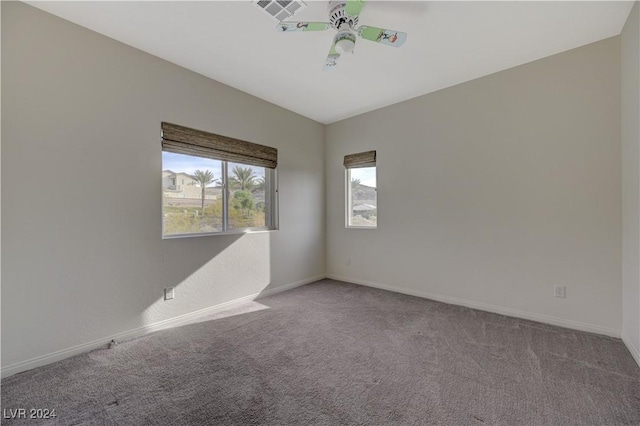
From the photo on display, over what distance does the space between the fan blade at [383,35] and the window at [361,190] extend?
2020mm

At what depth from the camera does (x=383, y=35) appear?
78.5 inches

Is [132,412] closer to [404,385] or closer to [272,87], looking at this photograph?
[404,385]

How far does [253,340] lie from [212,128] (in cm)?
229

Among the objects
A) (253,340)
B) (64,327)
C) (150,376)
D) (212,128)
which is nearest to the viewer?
(150,376)

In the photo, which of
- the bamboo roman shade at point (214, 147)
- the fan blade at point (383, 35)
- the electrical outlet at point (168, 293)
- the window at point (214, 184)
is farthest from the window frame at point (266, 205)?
the fan blade at point (383, 35)

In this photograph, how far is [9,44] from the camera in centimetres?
193

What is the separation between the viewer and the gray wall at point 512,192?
244 cm

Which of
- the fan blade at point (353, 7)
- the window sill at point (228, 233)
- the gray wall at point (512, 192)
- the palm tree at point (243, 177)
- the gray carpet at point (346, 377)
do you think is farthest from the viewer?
the palm tree at point (243, 177)

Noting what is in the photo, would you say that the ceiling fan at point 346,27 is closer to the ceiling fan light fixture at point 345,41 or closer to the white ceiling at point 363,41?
the ceiling fan light fixture at point 345,41

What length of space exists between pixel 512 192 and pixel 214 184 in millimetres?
3320

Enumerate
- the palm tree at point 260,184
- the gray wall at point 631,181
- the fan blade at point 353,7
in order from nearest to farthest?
the fan blade at point 353,7
the gray wall at point 631,181
the palm tree at point 260,184

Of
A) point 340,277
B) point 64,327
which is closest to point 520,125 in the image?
point 340,277

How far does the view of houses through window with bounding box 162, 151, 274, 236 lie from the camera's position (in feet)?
9.32

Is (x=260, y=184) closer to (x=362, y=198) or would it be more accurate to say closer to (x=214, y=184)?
(x=214, y=184)
